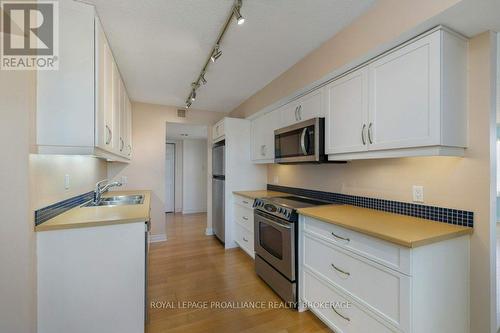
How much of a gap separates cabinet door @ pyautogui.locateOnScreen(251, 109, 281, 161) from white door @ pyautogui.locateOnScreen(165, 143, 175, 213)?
3.72m

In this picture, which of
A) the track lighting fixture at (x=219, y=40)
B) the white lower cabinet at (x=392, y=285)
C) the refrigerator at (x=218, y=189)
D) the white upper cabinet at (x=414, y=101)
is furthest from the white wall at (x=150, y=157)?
the white upper cabinet at (x=414, y=101)

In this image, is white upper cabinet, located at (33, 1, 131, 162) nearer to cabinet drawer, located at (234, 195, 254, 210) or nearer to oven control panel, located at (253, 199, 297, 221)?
oven control panel, located at (253, 199, 297, 221)

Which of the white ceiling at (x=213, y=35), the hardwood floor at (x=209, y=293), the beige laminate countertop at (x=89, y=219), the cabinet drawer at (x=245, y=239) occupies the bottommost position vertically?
the hardwood floor at (x=209, y=293)

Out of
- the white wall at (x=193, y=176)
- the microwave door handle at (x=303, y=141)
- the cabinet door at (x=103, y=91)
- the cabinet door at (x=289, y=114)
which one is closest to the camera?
the cabinet door at (x=103, y=91)

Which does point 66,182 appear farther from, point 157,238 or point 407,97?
point 407,97

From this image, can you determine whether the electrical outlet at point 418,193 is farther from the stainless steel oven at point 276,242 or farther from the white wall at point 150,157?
the white wall at point 150,157

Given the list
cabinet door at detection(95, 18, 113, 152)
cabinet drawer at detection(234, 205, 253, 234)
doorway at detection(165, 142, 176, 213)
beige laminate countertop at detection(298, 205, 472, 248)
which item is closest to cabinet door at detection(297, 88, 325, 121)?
beige laminate countertop at detection(298, 205, 472, 248)

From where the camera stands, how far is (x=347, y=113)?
185cm

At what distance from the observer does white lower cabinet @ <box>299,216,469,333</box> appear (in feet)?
3.86

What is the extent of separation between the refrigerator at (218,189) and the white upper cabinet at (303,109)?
125 cm

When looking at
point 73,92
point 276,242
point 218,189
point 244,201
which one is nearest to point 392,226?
point 276,242

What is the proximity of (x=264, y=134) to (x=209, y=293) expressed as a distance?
214 centimetres

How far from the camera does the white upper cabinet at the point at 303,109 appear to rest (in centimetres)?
216

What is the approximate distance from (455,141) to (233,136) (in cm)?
273
